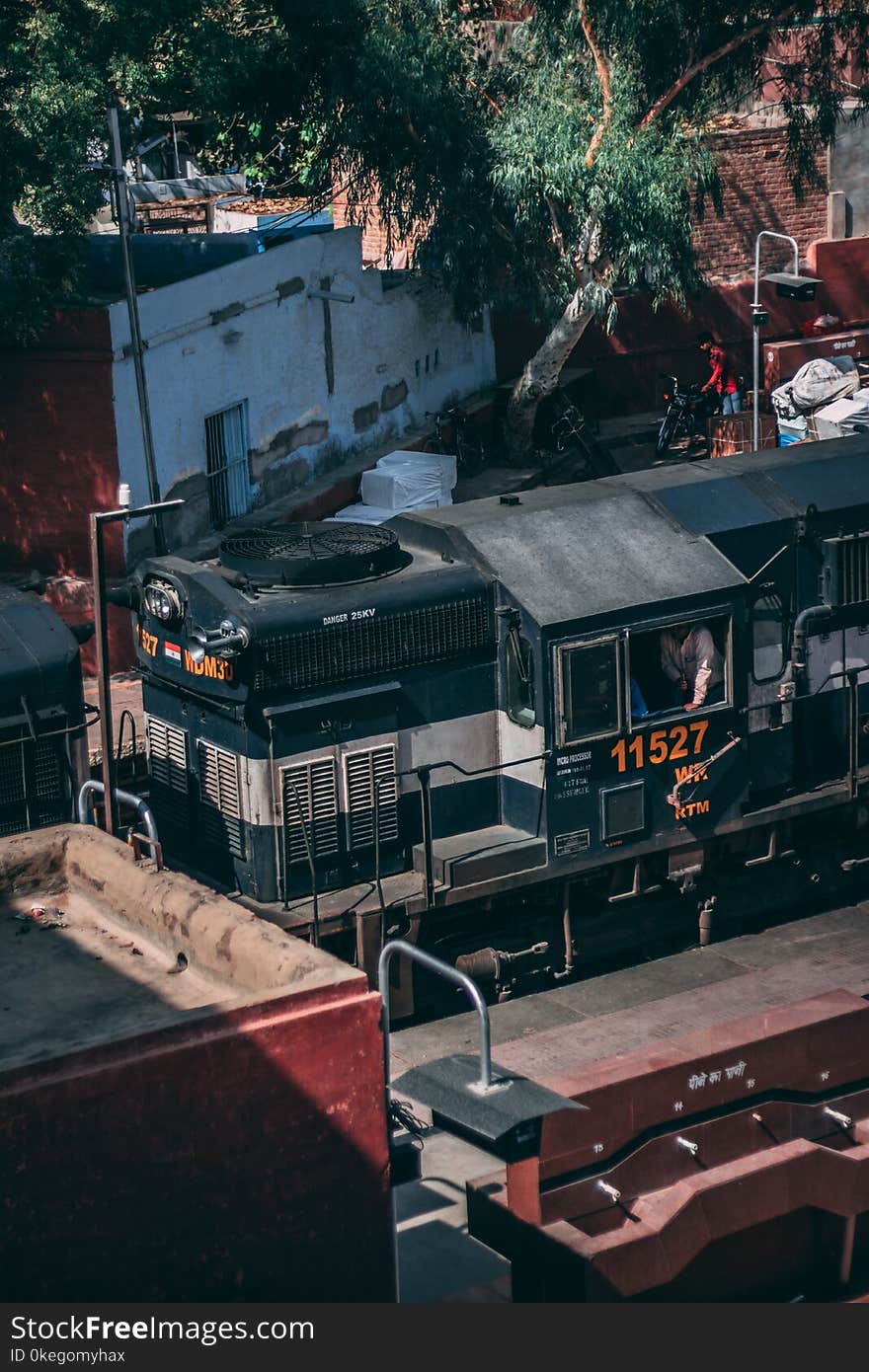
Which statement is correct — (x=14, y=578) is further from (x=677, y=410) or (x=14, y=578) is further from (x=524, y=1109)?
(x=524, y=1109)

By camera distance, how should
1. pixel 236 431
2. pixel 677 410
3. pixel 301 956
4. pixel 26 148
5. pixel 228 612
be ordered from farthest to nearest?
pixel 677 410, pixel 236 431, pixel 26 148, pixel 228 612, pixel 301 956

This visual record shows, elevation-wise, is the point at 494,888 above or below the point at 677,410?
below

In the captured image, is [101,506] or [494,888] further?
[101,506]

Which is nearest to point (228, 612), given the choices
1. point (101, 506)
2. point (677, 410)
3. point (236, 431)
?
point (101, 506)

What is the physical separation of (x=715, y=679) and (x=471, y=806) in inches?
94.5

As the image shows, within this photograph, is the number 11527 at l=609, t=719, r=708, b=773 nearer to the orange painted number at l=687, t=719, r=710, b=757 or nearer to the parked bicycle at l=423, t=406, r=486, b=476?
the orange painted number at l=687, t=719, r=710, b=757

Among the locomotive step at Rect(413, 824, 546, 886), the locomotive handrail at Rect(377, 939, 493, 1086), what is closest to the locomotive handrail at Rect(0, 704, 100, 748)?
the locomotive step at Rect(413, 824, 546, 886)

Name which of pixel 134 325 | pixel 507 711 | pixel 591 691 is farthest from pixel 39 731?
pixel 134 325

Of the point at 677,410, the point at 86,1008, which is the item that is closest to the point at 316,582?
the point at 86,1008

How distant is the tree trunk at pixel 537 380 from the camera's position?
29.4 meters

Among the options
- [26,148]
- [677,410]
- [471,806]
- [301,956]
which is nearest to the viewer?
[301,956]

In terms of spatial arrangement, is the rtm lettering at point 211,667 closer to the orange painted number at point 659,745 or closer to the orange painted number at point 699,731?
the orange painted number at point 659,745

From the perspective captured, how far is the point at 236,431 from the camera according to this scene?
87.4 ft

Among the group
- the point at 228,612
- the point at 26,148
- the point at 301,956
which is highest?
the point at 26,148
